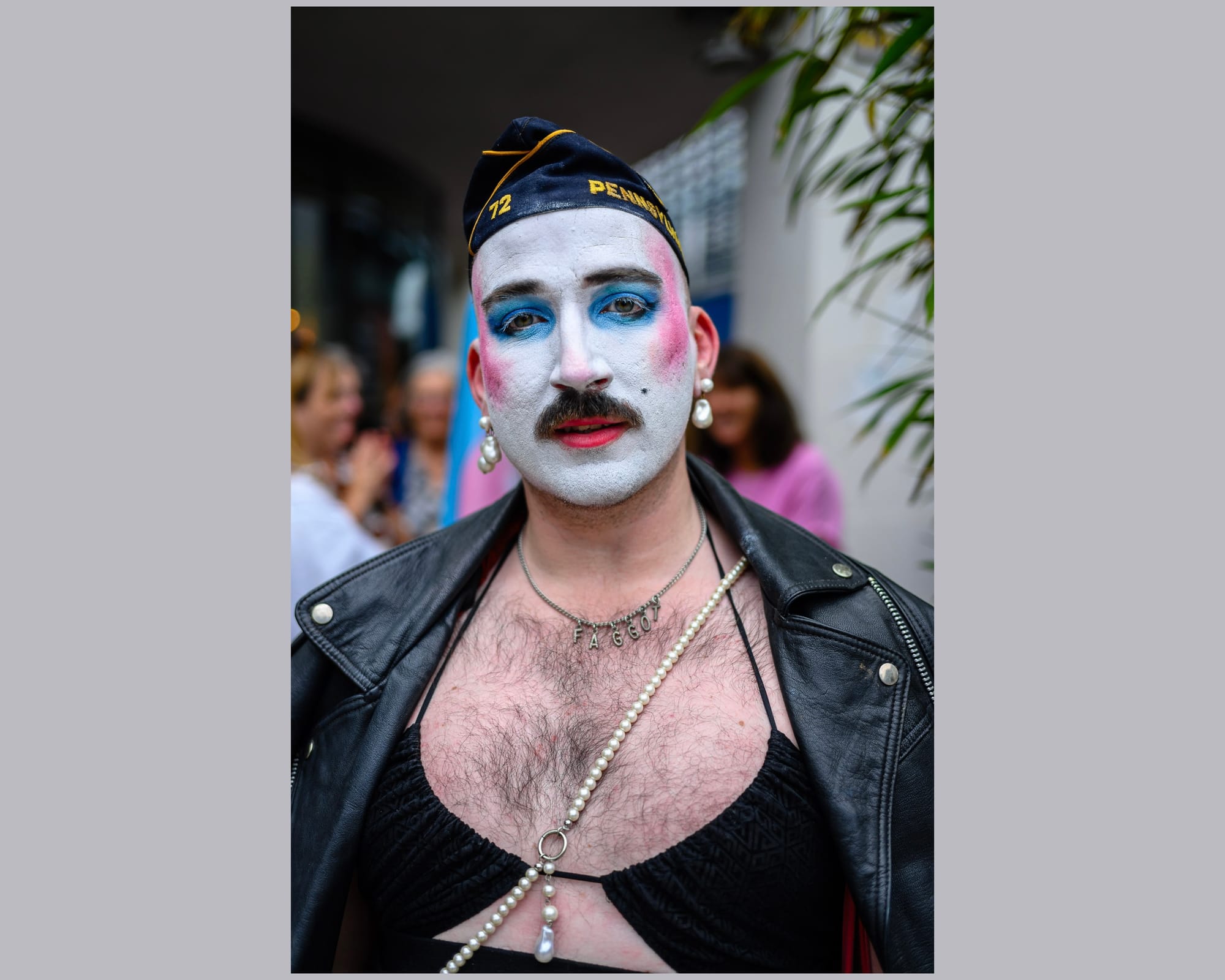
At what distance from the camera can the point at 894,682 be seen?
67.3 inches

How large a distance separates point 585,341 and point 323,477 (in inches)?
90.3

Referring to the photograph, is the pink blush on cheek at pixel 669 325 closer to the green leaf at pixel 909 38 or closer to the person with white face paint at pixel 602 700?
Answer: the person with white face paint at pixel 602 700

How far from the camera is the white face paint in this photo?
175cm

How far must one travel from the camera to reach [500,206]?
1851mm

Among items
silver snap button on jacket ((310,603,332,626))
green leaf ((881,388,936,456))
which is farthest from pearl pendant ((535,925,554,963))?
green leaf ((881,388,936,456))

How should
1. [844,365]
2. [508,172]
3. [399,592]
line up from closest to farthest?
[508,172], [399,592], [844,365]

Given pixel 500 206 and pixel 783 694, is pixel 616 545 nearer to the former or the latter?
pixel 783 694

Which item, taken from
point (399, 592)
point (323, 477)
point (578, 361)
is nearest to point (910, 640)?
point (578, 361)

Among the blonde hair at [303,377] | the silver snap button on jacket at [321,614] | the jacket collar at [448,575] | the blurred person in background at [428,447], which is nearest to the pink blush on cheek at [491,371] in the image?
the jacket collar at [448,575]

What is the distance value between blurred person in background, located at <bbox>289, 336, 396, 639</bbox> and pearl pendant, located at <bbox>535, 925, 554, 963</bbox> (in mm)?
1455

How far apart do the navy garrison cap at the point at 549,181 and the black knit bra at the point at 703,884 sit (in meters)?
1.10

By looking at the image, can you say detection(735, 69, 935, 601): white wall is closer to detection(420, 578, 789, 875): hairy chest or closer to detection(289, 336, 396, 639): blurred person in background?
detection(289, 336, 396, 639): blurred person in background

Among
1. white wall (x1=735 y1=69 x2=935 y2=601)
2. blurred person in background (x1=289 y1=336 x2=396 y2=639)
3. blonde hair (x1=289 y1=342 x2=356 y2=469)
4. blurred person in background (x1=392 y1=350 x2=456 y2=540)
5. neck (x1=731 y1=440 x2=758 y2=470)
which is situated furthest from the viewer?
blurred person in background (x1=392 y1=350 x2=456 y2=540)

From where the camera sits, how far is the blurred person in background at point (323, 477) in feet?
10.2
